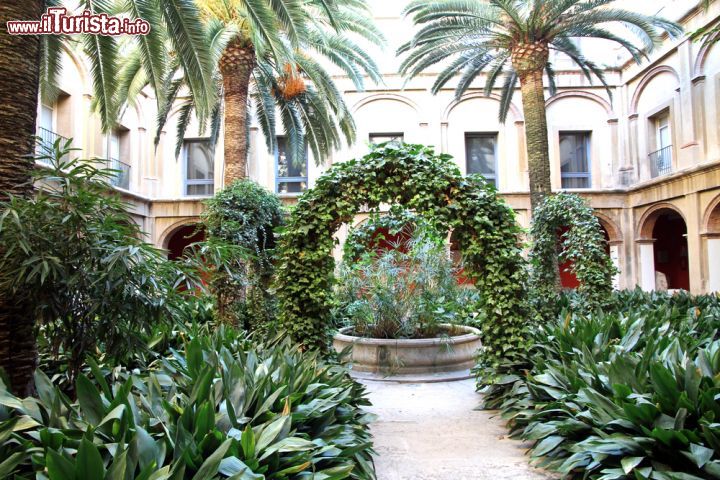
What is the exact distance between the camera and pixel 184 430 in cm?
232

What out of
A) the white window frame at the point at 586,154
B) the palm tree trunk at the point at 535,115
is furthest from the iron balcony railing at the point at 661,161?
the palm tree trunk at the point at 535,115

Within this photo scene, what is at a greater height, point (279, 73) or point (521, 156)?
point (279, 73)

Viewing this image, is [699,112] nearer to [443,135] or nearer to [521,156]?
[521,156]

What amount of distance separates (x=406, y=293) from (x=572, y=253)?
9.67 ft

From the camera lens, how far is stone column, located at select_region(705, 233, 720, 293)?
45.2ft

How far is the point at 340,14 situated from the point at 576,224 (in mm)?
7399

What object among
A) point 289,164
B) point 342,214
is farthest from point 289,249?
point 289,164

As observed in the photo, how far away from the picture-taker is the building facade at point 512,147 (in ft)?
54.2

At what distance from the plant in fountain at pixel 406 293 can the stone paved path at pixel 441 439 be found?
1.55m

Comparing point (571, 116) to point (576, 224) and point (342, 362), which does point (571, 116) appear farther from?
point (342, 362)

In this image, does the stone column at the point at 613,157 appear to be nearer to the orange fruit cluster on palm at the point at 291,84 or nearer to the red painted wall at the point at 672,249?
the red painted wall at the point at 672,249

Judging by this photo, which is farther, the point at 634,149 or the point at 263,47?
the point at 634,149

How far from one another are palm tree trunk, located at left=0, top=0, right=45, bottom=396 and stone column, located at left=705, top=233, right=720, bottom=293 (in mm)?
16571

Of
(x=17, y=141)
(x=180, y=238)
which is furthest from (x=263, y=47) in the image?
(x=180, y=238)
